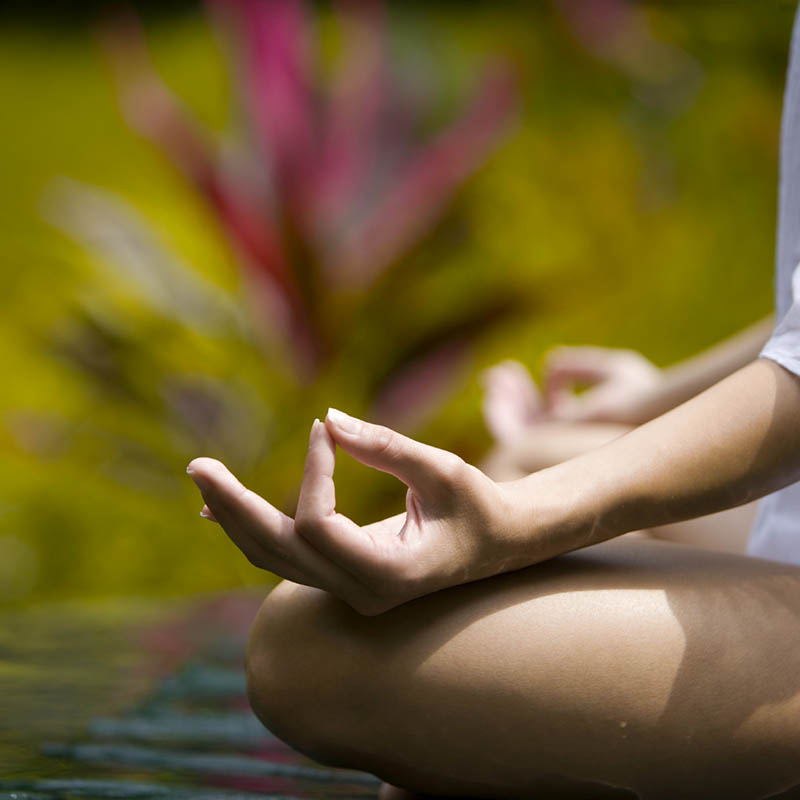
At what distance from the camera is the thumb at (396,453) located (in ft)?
1.83

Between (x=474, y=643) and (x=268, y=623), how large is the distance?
128 mm

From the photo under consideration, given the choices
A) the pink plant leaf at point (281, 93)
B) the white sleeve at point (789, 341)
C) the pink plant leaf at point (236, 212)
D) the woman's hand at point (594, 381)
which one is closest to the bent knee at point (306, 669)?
the white sleeve at point (789, 341)

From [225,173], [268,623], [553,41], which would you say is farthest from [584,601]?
[553,41]

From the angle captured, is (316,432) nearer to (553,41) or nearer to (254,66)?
(254,66)

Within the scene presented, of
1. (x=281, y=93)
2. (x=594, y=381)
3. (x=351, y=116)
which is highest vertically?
(x=351, y=116)

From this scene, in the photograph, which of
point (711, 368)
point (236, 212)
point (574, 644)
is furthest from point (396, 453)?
point (236, 212)

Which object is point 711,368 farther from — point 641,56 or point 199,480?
point 641,56

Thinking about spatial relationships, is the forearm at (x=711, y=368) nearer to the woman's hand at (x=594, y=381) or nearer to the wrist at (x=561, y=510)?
the woman's hand at (x=594, y=381)

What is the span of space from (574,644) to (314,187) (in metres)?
2.80

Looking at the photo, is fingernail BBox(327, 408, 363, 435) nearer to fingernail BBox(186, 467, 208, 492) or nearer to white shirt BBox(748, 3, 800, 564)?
fingernail BBox(186, 467, 208, 492)

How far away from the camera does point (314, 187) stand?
3305 millimetres

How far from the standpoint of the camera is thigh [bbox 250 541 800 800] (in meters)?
0.62

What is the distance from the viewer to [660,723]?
2.07 feet

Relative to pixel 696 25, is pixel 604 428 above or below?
below
